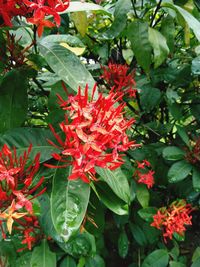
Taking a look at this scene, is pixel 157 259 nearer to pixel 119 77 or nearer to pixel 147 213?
pixel 147 213

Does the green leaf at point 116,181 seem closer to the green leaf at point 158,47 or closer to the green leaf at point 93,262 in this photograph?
the green leaf at point 158,47

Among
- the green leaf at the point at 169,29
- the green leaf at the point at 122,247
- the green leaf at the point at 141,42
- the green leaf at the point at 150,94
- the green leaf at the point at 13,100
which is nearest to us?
the green leaf at the point at 13,100

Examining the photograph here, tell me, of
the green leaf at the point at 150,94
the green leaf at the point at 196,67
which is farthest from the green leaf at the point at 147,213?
the green leaf at the point at 196,67

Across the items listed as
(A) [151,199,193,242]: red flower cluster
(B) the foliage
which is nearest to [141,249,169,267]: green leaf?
(B) the foliage

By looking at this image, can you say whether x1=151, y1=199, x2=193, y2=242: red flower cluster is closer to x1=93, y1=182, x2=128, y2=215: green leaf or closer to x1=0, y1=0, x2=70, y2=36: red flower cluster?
x1=93, y1=182, x2=128, y2=215: green leaf

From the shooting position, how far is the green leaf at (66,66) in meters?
0.69

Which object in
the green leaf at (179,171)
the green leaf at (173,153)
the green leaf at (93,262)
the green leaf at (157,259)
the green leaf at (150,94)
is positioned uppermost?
the green leaf at (150,94)

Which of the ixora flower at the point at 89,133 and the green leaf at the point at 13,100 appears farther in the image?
the green leaf at the point at 13,100

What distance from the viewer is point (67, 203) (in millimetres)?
636

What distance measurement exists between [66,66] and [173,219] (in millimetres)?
800

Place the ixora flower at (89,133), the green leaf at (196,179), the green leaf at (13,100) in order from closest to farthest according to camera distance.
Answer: the ixora flower at (89,133), the green leaf at (13,100), the green leaf at (196,179)

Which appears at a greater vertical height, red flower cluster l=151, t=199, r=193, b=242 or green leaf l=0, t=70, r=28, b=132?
green leaf l=0, t=70, r=28, b=132

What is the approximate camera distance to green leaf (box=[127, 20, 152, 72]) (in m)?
0.92

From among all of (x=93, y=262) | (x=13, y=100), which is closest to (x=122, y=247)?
(x=93, y=262)
